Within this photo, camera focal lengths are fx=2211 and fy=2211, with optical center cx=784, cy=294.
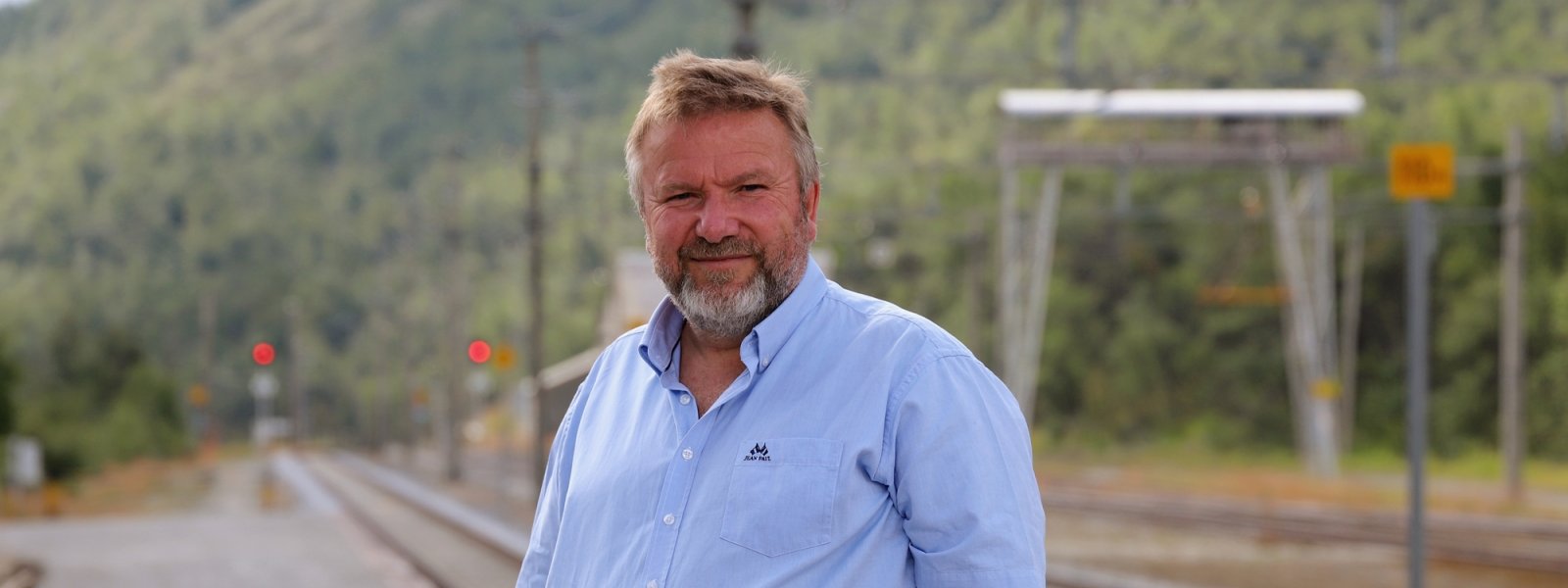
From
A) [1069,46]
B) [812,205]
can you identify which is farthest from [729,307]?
[1069,46]

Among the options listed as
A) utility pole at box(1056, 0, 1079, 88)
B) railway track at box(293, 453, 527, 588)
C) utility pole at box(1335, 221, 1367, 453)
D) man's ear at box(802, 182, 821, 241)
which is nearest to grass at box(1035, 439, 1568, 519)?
utility pole at box(1335, 221, 1367, 453)

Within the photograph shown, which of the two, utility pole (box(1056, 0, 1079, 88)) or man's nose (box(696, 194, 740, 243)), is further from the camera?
utility pole (box(1056, 0, 1079, 88))

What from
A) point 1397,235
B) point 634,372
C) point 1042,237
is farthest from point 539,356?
point 1397,235

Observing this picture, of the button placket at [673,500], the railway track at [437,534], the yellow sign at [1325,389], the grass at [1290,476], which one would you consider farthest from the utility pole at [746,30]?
the yellow sign at [1325,389]

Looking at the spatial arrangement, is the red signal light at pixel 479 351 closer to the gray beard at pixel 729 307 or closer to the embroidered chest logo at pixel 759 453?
the gray beard at pixel 729 307

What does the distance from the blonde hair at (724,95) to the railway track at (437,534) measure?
14.6 meters

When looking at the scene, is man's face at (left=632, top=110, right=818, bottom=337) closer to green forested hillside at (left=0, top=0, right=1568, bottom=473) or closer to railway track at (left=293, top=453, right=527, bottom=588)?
railway track at (left=293, top=453, right=527, bottom=588)

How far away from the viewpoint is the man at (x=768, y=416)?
339 cm

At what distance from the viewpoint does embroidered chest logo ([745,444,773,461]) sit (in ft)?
11.4

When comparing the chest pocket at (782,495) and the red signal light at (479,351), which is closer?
the chest pocket at (782,495)

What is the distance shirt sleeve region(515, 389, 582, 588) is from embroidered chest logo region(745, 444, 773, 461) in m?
0.66

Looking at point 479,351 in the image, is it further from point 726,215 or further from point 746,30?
point 726,215

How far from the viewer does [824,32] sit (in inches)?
4884

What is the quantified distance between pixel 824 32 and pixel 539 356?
90971mm
